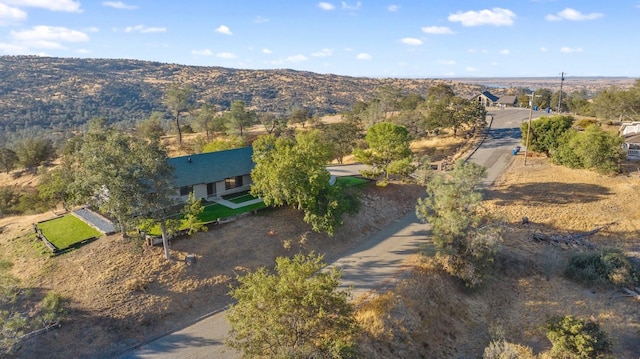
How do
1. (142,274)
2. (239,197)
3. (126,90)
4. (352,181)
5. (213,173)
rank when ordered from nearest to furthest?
1. (142,274)
2. (213,173)
3. (239,197)
4. (352,181)
5. (126,90)

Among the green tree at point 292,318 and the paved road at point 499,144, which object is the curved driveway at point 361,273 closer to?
the paved road at point 499,144

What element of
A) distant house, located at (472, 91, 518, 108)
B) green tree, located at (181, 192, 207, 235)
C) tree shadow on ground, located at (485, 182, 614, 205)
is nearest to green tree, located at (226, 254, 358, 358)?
green tree, located at (181, 192, 207, 235)

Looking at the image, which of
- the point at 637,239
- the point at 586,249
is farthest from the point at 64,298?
the point at 637,239

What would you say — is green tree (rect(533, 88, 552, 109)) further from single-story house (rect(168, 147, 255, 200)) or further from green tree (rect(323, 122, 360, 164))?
single-story house (rect(168, 147, 255, 200))

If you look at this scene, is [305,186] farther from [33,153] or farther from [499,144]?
[33,153]

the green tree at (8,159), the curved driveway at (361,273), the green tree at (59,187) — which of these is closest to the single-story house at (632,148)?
the curved driveway at (361,273)

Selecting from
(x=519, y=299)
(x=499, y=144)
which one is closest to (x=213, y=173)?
(x=519, y=299)
